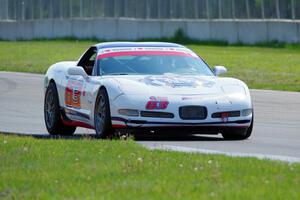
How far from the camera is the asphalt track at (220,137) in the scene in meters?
13.1

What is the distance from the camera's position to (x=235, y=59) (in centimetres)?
3634

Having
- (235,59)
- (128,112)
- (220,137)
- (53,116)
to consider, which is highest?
(128,112)

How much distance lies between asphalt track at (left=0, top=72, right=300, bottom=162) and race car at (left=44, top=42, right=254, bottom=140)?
0.25m

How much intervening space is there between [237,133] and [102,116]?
168 cm

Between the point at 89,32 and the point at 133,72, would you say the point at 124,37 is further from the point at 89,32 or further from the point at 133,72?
the point at 133,72

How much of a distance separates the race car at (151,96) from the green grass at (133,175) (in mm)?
1967

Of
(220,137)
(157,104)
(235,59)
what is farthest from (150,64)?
(235,59)

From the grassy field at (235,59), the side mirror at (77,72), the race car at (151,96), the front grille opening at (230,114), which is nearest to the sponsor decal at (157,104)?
the race car at (151,96)

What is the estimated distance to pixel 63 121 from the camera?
16.1 m

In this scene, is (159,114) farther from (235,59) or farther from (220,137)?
(235,59)

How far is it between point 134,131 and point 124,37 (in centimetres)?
3643

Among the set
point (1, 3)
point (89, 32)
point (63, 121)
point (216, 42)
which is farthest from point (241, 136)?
point (1, 3)

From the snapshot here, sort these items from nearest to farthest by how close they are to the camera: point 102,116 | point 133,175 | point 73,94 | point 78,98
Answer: point 133,175, point 102,116, point 78,98, point 73,94

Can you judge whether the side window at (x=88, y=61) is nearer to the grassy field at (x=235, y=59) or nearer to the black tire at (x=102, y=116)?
the black tire at (x=102, y=116)
